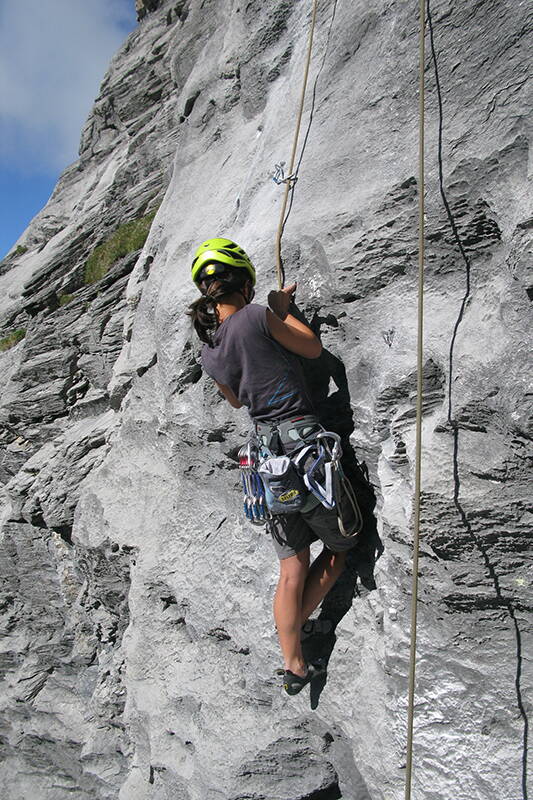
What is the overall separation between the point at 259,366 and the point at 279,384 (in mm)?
193

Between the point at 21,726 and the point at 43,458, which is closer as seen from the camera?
the point at 21,726

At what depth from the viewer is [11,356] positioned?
1215cm

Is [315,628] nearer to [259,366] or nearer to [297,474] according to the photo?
[297,474]

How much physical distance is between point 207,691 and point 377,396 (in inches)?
125

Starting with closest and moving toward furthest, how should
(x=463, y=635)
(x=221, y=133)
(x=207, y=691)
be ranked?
(x=463, y=635) → (x=207, y=691) → (x=221, y=133)

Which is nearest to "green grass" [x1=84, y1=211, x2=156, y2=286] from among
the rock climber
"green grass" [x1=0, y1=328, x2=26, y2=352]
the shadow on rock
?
"green grass" [x1=0, y1=328, x2=26, y2=352]

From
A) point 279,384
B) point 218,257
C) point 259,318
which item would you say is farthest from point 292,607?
point 218,257

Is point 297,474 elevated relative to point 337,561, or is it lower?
elevated

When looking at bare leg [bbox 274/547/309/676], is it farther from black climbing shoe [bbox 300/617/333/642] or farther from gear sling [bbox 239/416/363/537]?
gear sling [bbox 239/416/363/537]

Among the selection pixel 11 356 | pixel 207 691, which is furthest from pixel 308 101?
pixel 11 356

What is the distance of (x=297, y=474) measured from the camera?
3781 mm

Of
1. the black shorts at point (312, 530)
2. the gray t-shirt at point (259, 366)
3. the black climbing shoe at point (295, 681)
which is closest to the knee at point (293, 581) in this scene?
the black shorts at point (312, 530)

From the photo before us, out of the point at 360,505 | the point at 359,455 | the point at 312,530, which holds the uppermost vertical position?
the point at 359,455

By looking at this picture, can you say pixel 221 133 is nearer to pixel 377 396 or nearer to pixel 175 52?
pixel 175 52
